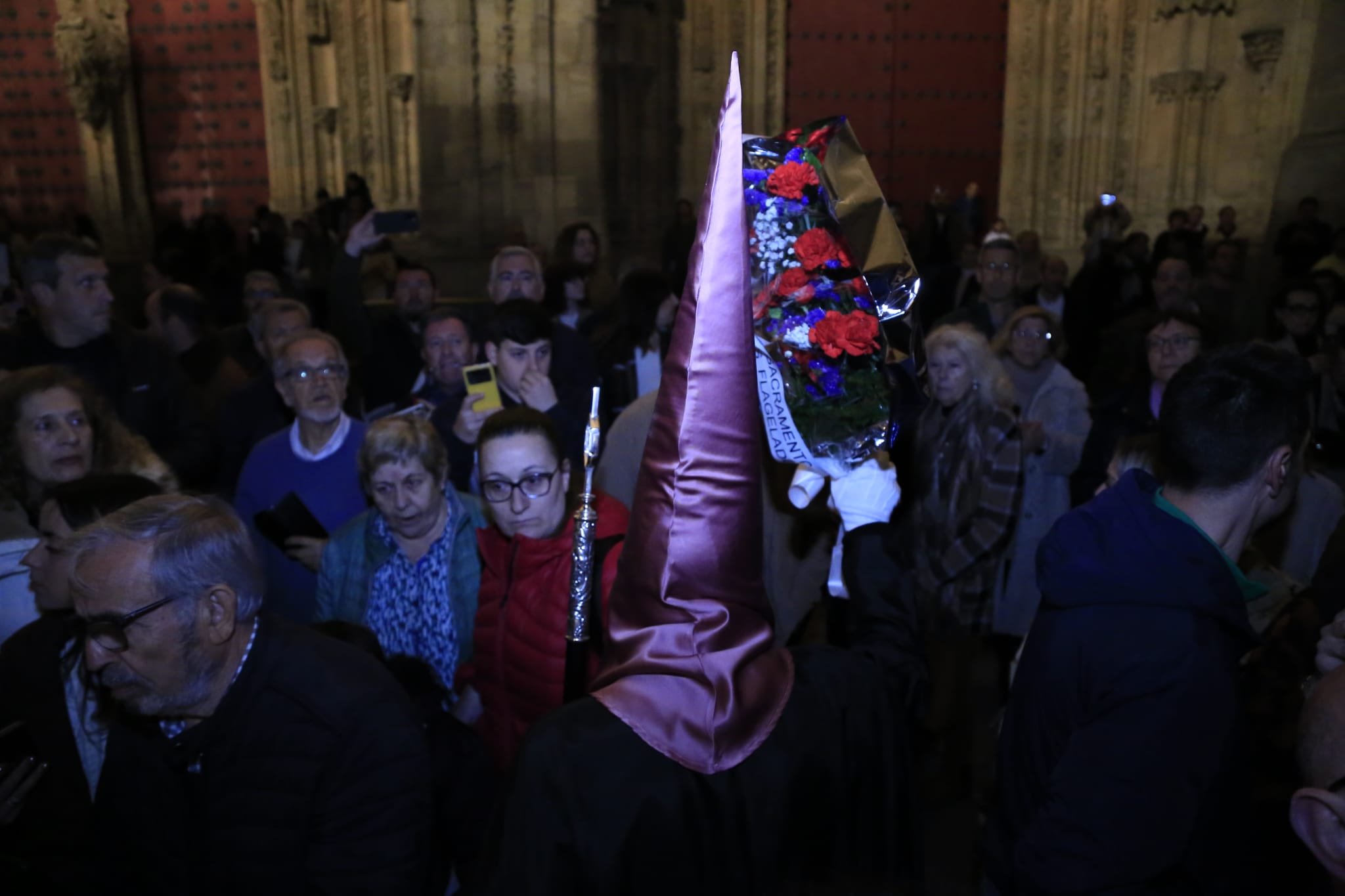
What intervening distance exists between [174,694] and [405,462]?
120 centimetres

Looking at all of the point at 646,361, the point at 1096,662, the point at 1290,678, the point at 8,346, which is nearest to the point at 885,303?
the point at 1096,662

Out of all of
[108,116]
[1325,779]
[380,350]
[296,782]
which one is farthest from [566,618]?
[108,116]

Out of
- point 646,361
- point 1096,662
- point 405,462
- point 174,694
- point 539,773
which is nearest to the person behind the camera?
point 539,773

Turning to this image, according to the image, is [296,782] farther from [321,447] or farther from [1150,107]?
[1150,107]

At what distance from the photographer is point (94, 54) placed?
13406 mm

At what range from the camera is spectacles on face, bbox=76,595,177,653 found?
1.73 m

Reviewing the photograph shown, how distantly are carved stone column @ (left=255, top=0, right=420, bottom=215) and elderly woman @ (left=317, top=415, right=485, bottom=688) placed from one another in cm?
915

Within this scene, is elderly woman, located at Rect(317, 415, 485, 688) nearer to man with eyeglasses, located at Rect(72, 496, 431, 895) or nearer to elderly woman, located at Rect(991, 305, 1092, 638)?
man with eyeglasses, located at Rect(72, 496, 431, 895)

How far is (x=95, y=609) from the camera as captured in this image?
174 centimetres

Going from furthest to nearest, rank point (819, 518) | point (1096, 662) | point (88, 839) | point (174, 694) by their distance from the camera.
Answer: point (819, 518) < point (88, 839) < point (174, 694) < point (1096, 662)

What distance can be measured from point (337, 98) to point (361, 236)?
8.17 meters

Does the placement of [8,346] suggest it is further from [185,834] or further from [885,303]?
[885,303]

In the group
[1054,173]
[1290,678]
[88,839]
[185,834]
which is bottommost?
[88,839]

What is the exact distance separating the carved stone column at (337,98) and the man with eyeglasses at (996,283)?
7710 mm
